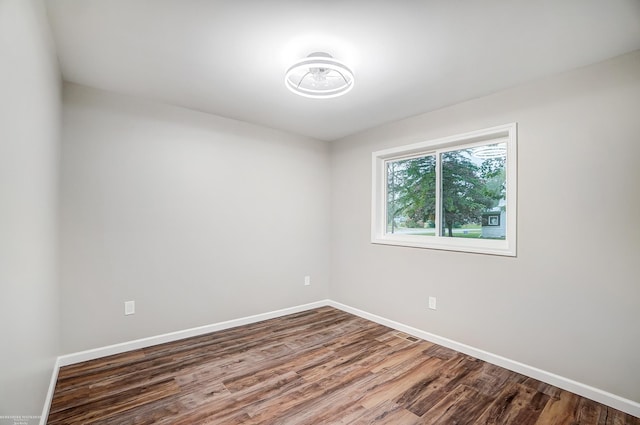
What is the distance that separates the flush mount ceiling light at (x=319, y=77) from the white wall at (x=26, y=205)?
140 centimetres

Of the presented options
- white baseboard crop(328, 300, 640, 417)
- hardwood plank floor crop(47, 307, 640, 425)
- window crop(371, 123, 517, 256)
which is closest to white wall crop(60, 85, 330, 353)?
hardwood plank floor crop(47, 307, 640, 425)

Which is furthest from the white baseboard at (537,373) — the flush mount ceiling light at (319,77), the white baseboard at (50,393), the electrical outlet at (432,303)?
the white baseboard at (50,393)

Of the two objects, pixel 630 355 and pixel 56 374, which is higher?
pixel 630 355

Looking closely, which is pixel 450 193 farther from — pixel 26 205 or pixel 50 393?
pixel 50 393

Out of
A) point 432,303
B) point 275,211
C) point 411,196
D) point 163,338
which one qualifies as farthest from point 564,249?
point 163,338

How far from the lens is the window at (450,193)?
8.79 ft

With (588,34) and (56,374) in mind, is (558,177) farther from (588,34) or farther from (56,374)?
(56,374)

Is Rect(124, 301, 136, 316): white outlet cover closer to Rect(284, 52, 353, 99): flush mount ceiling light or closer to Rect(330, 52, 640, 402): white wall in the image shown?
Rect(284, 52, 353, 99): flush mount ceiling light

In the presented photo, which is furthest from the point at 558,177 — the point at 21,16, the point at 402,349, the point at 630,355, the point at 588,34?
the point at 21,16

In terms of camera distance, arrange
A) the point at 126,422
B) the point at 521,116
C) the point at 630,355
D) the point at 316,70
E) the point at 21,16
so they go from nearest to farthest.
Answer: the point at 21,16, the point at 126,422, the point at 630,355, the point at 316,70, the point at 521,116

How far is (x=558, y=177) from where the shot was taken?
89.0 inches

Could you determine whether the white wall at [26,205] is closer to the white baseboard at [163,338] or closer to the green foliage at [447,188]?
the white baseboard at [163,338]

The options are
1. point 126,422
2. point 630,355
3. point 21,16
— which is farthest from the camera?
point 630,355

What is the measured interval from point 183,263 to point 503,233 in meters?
3.18
